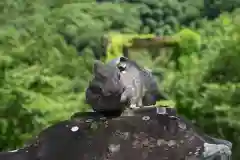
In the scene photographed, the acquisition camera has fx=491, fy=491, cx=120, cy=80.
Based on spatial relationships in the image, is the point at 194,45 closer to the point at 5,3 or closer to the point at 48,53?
the point at 48,53

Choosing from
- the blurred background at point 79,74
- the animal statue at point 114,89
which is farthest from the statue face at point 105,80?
the blurred background at point 79,74

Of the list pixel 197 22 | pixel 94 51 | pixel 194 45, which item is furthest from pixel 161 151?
pixel 197 22

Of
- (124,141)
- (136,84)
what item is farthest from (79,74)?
(124,141)

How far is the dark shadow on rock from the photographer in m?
0.65

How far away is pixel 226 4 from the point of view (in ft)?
16.6

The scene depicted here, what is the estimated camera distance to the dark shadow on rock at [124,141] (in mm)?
654

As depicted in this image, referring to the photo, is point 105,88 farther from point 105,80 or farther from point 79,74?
point 79,74

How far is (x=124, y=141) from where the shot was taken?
2.19 feet

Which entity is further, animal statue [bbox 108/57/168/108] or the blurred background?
the blurred background

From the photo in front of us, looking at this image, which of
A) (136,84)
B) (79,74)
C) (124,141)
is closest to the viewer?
(124,141)

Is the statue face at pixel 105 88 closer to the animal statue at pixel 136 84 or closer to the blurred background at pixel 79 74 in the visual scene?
the animal statue at pixel 136 84

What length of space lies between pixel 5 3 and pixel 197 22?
205 cm

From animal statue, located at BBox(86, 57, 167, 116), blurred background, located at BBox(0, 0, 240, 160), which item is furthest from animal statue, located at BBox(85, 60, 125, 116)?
blurred background, located at BBox(0, 0, 240, 160)

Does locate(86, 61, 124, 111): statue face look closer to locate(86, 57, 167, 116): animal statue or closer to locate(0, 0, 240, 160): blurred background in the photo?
locate(86, 57, 167, 116): animal statue
